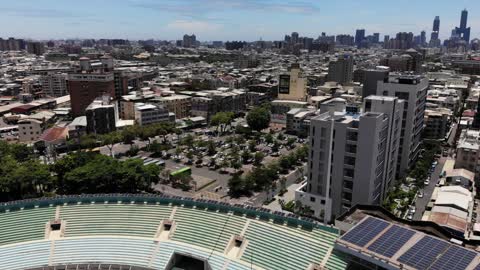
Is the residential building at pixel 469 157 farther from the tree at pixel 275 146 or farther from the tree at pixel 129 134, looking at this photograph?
the tree at pixel 129 134

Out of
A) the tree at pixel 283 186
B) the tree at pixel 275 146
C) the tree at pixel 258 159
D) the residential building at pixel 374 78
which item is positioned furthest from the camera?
the tree at pixel 275 146

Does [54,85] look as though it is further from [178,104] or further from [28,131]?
[28,131]

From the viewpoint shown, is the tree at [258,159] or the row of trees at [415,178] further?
the tree at [258,159]

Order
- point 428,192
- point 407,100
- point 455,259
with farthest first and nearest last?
point 428,192 < point 407,100 < point 455,259

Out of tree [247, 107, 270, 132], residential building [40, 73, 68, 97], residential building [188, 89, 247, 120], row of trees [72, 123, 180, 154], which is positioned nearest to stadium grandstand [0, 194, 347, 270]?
row of trees [72, 123, 180, 154]

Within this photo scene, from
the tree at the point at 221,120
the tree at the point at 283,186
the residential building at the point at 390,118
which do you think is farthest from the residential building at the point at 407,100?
the tree at the point at 221,120

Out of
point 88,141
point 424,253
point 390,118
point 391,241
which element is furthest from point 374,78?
point 88,141

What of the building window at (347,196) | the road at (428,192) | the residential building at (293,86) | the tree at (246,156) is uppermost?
the residential building at (293,86)

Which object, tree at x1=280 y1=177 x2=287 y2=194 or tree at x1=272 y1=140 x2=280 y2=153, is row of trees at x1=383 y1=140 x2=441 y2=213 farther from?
tree at x1=272 y1=140 x2=280 y2=153
